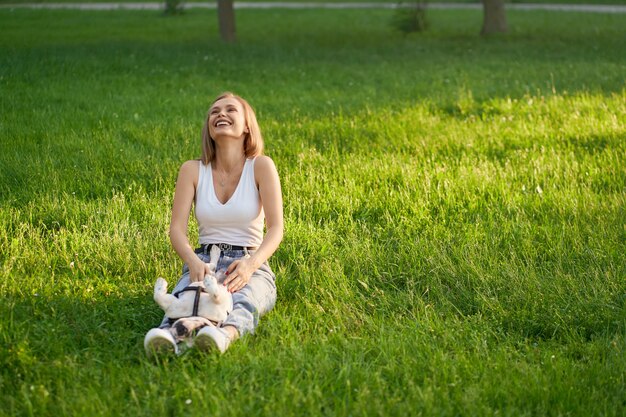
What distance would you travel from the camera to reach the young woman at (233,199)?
442 cm

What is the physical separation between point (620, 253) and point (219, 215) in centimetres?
234

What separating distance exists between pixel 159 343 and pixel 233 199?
1.04 meters

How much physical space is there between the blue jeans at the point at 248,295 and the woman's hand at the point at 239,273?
1.1 inches

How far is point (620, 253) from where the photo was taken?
5.07 metres

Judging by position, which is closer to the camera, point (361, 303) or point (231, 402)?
point (231, 402)

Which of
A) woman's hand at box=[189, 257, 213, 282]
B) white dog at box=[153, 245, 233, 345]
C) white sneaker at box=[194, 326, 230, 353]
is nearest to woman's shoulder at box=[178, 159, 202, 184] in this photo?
woman's hand at box=[189, 257, 213, 282]

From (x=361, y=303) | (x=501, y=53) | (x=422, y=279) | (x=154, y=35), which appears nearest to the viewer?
(x=361, y=303)

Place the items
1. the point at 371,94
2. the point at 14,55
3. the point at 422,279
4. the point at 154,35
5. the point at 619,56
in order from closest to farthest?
the point at 422,279
the point at 371,94
the point at 14,55
the point at 619,56
the point at 154,35

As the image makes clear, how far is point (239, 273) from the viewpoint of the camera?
13.9 ft

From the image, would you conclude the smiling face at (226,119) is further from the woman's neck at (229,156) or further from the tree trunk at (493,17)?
the tree trunk at (493,17)

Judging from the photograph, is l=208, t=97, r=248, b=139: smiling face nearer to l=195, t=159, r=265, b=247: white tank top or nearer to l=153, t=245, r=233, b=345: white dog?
l=195, t=159, r=265, b=247: white tank top

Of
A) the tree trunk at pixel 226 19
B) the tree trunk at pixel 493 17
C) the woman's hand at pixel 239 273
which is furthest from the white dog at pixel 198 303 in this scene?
the tree trunk at pixel 493 17

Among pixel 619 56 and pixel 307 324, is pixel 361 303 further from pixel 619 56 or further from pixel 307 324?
pixel 619 56

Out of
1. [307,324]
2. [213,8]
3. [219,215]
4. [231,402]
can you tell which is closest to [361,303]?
[307,324]
